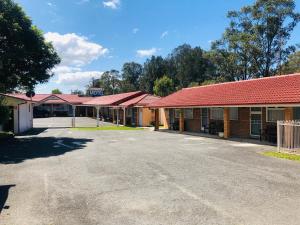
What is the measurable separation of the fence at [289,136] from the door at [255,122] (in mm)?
5296

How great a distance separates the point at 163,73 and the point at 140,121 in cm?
5289

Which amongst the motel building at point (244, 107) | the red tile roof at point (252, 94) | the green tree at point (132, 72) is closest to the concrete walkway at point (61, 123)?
the motel building at point (244, 107)

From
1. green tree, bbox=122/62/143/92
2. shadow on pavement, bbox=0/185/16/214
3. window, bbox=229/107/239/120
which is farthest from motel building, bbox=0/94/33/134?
green tree, bbox=122/62/143/92

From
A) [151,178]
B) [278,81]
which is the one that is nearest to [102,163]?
[151,178]

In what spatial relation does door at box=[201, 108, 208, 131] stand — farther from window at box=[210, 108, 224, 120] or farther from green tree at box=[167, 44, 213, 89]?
green tree at box=[167, 44, 213, 89]

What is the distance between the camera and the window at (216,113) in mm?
26253

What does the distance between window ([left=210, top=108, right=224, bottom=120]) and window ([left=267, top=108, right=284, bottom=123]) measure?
503 cm

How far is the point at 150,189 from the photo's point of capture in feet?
31.6

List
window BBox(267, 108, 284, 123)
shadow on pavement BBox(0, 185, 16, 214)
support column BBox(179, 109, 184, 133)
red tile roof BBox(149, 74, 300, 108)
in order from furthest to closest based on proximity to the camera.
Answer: support column BBox(179, 109, 184, 133) → window BBox(267, 108, 284, 123) → red tile roof BBox(149, 74, 300, 108) → shadow on pavement BBox(0, 185, 16, 214)

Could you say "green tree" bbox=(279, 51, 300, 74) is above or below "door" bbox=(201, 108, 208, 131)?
above

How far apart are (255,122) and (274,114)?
5.76 feet

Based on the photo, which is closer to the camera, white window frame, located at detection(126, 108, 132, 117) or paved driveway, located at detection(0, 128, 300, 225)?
paved driveway, located at detection(0, 128, 300, 225)

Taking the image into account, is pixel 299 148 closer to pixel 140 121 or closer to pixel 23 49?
pixel 23 49

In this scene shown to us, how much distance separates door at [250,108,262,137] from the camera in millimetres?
22231
